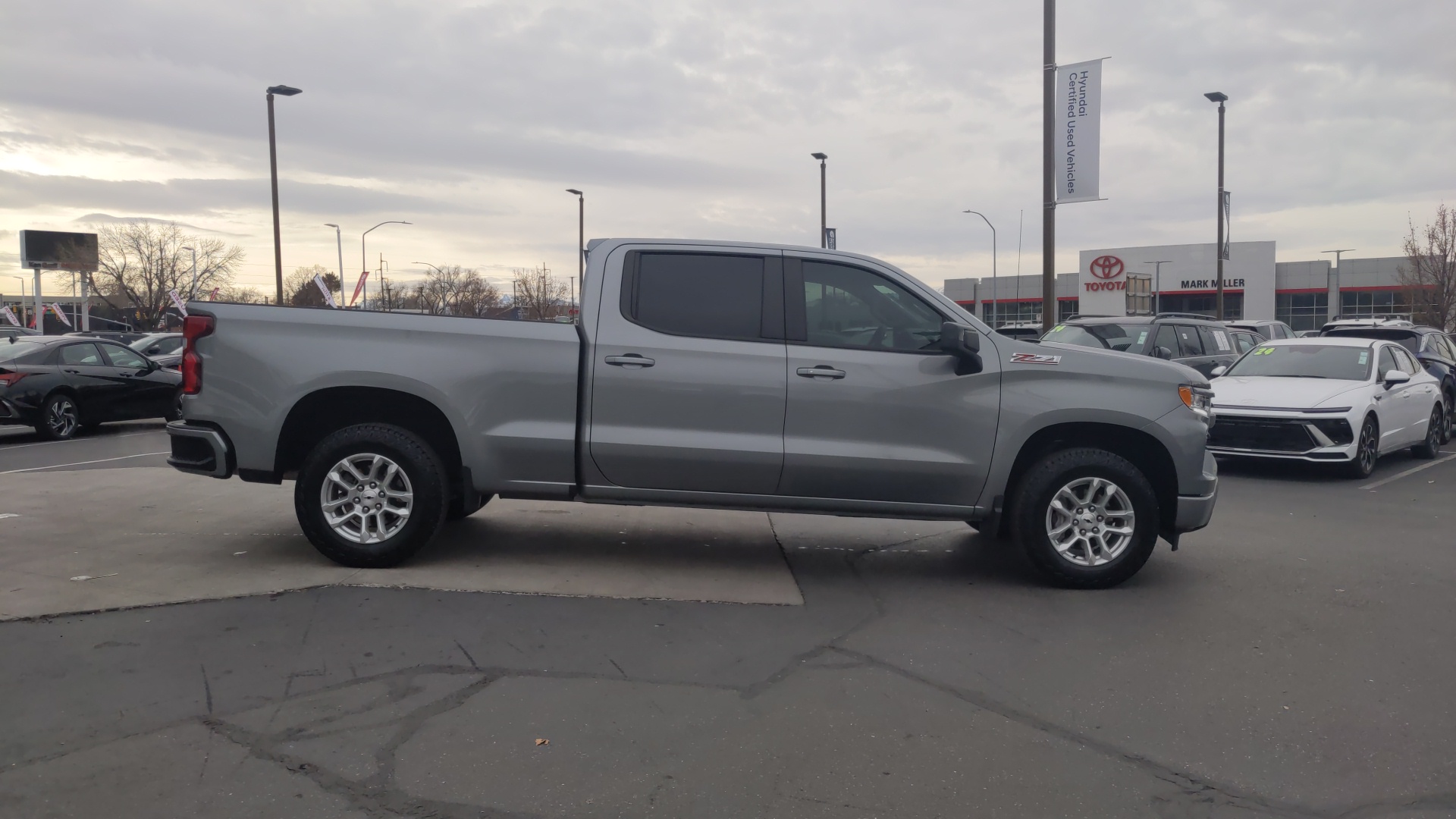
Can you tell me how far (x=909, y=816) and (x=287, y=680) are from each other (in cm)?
271

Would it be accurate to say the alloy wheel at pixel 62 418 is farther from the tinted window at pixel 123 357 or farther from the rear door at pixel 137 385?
the tinted window at pixel 123 357

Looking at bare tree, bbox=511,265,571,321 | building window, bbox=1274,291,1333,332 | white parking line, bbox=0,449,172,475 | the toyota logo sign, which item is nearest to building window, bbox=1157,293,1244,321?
building window, bbox=1274,291,1333,332

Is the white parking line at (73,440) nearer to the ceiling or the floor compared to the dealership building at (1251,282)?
nearer to the floor

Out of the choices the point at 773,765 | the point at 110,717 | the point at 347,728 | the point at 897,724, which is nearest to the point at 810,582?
the point at 897,724

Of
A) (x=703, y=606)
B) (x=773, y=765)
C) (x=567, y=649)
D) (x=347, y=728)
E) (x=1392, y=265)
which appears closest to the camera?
(x=773, y=765)

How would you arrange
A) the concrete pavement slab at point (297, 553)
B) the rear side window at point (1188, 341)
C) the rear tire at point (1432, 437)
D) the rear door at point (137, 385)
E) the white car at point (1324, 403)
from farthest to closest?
the rear side window at point (1188, 341), the rear door at point (137, 385), the rear tire at point (1432, 437), the white car at point (1324, 403), the concrete pavement slab at point (297, 553)

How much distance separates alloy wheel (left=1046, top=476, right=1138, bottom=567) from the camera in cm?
634

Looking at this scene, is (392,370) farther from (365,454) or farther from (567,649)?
(567,649)

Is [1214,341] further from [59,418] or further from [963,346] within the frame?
[59,418]

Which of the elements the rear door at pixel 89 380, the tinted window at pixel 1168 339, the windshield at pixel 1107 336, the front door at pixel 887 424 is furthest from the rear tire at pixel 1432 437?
the rear door at pixel 89 380

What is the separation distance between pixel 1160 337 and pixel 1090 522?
34.3 ft

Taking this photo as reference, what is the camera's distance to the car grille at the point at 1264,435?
36.9 ft

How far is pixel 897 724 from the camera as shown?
4184 millimetres

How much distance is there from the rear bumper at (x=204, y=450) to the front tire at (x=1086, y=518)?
15.7 feet
